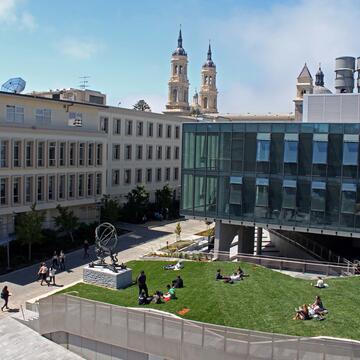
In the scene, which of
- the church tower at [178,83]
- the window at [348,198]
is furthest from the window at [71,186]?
the church tower at [178,83]

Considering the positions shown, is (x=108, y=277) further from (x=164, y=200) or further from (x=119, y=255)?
(x=164, y=200)

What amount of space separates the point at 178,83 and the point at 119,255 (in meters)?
91.3

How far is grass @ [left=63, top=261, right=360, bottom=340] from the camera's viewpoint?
21.4 m

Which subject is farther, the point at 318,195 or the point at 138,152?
the point at 138,152

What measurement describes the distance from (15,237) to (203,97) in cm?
10472

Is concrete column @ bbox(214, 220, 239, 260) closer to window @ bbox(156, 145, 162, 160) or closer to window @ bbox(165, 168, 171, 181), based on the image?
window @ bbox(156, 145, 162, 160)

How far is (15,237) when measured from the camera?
39.8 m

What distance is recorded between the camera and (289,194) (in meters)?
32.4

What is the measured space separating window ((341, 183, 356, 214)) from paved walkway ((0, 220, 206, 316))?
15.5 m

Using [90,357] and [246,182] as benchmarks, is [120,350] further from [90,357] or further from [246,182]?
[246,182]

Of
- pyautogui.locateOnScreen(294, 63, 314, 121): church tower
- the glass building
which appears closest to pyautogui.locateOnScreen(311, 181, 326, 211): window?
the glass building

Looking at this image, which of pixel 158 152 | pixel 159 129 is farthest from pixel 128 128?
pixel 158 152

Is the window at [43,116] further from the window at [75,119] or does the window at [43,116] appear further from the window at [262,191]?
the window at [262,191]

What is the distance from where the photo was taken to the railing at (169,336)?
17.8m
